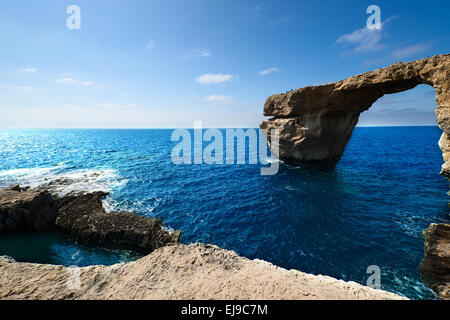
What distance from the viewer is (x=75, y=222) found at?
13.8 meters

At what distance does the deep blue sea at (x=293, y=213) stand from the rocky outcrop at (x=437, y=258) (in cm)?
59

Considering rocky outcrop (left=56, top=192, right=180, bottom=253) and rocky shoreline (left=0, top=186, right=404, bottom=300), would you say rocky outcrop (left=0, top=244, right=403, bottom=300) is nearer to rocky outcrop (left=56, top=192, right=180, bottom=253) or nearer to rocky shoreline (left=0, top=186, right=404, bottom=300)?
rocky shoreline (left=0, top=186, right=404, bottom=300)

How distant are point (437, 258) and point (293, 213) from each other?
27.4ft

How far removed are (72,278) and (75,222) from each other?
373 inches

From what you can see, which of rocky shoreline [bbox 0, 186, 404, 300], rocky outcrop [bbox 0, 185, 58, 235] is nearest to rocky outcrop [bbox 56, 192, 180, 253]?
rocky outcrop [bbox 0, 185, 58, 235]

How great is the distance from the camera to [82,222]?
44.7ft

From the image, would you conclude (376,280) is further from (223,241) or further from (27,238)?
(27,238)

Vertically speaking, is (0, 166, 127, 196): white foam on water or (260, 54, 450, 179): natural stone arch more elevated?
(260, 54, 450, 179): natural stone arch

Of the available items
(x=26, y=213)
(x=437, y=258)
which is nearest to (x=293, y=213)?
(x=437, y=258)

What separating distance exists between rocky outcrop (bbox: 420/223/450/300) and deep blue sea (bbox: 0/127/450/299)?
1.94 feet

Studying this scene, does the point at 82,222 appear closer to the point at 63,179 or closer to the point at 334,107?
the point at 63,179

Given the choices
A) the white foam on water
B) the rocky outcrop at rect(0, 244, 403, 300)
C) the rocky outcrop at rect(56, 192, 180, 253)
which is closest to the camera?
the rocky outcrop at rect(0, 244, 403, 300)

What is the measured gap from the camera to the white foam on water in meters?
22.7
